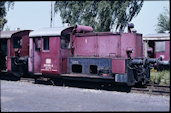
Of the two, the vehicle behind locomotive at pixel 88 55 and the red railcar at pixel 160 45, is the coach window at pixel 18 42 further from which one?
the red railcar at pixel 160 45

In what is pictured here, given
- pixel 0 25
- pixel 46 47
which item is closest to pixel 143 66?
pixel 46 47

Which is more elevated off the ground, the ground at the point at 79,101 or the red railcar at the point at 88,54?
the red railcar at the point at 88,54

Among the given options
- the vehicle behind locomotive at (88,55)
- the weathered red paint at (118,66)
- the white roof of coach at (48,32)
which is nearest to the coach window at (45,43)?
the vehicle behind locomotive at (88,55)

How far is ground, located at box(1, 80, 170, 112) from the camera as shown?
755 centimetres

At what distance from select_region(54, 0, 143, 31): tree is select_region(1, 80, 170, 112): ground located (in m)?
19.2

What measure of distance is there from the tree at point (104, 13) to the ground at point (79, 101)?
19.2 meters

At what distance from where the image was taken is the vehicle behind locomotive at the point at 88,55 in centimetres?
1060

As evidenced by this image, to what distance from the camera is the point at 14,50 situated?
48.2 feet

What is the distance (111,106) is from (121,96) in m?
1.82

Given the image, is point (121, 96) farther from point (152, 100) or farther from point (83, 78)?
point (83, 78)

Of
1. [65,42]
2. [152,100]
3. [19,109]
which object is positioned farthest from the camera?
[65,42]

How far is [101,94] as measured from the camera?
1001 centimetres

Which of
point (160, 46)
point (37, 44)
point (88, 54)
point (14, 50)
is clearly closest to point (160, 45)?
point (160, 46)

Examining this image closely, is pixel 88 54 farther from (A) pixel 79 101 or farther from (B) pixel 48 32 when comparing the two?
(A) pixel 79 101
